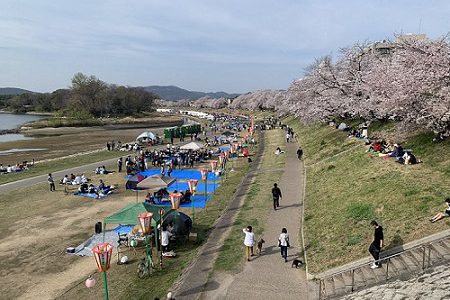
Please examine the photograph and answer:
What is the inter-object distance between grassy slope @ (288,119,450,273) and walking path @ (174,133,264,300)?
11.8ft

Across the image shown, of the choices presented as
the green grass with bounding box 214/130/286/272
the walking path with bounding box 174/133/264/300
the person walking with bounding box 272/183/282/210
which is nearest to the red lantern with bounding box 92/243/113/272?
the walking path with bounding box 174/133/264/300

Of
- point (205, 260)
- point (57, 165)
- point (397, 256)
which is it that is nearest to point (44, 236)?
point (205, 260)

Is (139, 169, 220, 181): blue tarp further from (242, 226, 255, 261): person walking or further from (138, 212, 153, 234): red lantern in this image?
(242, 226, 255, 261): person walking

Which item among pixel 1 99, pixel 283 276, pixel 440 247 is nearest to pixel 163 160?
pixel 283 276

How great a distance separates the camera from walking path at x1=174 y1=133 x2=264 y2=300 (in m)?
11.8

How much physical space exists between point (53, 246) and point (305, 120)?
3274 cm

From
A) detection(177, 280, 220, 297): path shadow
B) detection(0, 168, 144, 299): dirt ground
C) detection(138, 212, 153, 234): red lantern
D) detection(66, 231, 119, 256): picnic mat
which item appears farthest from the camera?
detection(66, 231, 119, 256): picnic mat

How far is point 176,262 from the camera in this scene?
14.5 m

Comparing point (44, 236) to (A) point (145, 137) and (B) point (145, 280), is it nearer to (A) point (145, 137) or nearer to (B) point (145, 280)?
(B) point (145, 280)

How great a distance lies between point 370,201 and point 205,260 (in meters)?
7.43

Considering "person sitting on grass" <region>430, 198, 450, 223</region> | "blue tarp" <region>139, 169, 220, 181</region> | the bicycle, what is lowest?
"blue tarp" <region>139, 169, 220, 181</region>

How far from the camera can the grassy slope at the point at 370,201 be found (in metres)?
12.8

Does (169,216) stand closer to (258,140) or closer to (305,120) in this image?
(305,120)

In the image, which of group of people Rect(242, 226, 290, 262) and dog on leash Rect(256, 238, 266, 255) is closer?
group of people Rect(242, 226, 290, 262)
